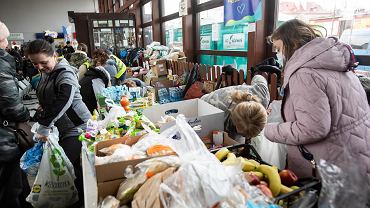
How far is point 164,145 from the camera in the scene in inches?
41.6

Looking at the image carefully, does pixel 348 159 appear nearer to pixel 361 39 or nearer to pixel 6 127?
pixel 361 39

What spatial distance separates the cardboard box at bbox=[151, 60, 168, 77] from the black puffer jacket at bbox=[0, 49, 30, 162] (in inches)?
105

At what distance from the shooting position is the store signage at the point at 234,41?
139 inches

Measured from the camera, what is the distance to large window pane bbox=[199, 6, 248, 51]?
3520 mm

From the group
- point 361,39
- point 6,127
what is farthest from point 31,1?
point 361,39

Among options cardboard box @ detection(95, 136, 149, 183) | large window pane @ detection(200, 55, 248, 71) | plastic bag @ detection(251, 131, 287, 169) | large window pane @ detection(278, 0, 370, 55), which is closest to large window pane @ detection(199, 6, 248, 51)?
large window pane @ detection(200, 55, 248, 71)

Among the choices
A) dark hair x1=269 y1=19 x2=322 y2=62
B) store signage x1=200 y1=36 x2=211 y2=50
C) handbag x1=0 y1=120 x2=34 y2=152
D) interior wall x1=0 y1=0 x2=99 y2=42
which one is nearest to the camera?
dark hair x1=269 y1=19 x2=322 y2=62

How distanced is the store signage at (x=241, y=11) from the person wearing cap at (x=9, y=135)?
2438 millimetres

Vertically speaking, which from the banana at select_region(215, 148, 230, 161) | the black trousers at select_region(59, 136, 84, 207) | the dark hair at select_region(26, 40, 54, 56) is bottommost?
the black trousers at select_region(59, 136, 84, 207)

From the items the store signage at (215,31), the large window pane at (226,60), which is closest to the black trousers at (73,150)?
the large window pane at (226,60)

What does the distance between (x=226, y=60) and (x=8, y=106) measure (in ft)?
9.82

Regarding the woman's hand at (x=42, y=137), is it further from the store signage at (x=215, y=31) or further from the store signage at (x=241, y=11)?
the store signage at (x=215, y=31)

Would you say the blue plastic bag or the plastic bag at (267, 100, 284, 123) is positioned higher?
the plastic bag at (267, 100, 284, 123)

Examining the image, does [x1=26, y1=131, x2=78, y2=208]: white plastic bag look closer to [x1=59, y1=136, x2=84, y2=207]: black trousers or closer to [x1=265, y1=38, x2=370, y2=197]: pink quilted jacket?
[x1=59, y1=136, x2=84, y2=207]: black trousers
